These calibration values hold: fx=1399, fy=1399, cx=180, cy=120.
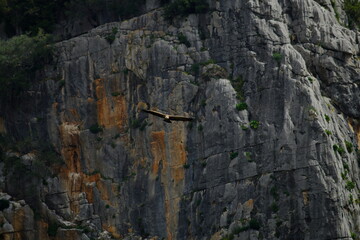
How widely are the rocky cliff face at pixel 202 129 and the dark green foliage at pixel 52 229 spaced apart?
18 centimetres

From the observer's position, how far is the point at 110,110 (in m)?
107

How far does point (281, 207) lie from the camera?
98500 millimetres

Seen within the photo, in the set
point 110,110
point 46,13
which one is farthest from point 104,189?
point 46,13

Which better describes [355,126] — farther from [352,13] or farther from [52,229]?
[52,229]

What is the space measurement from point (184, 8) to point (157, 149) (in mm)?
11388

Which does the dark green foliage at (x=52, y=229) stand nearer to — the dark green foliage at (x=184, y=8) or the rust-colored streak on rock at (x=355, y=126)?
the dark green foliage at (x=184, y=8)

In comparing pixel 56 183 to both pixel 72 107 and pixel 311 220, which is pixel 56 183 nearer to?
pixel 72 107

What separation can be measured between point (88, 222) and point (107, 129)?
7.49 metres

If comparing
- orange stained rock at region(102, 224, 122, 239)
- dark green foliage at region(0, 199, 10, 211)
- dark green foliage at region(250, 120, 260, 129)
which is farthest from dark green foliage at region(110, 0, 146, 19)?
dark green foliage at region(0, 199, 10, 211)

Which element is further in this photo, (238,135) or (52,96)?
(52,96)

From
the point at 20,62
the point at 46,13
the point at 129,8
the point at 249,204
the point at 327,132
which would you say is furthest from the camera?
the point at 46,13

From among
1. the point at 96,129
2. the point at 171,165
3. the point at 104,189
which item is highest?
the point at 96,129

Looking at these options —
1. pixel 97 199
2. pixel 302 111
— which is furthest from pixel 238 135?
pixel 97 199

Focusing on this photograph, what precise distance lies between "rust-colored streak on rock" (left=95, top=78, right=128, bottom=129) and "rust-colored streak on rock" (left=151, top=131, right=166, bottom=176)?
10.5 feet
